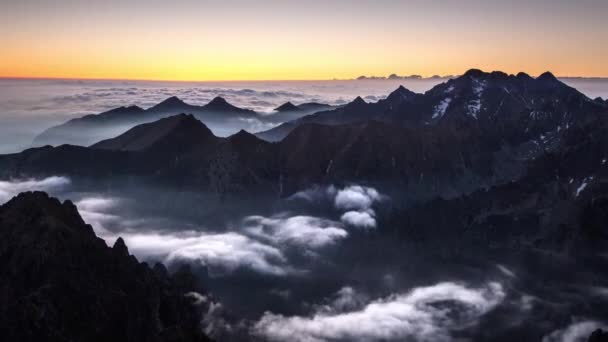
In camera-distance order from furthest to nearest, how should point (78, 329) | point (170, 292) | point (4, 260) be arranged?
point (170, 292) → point (4, 260) → point (78, 329)

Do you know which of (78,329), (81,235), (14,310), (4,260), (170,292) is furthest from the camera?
(170,292)

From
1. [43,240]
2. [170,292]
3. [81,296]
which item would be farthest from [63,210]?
[170,292]

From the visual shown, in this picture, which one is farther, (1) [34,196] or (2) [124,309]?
(1) [34,196]

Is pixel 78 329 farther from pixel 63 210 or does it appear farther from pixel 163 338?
pixel 63 210

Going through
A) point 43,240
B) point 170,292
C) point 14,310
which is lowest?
point 170,292

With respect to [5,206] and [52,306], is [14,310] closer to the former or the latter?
[52,306]

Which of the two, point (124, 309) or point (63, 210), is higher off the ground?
point (63, 210)

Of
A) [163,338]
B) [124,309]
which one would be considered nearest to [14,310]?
[124,309]
